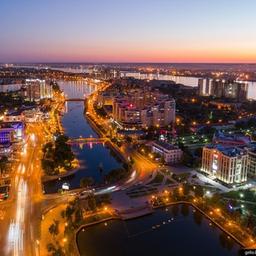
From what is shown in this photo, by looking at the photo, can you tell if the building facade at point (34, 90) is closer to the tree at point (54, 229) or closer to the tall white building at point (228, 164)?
the tall white building at point (228, 164)

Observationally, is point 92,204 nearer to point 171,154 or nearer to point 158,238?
point 158,238

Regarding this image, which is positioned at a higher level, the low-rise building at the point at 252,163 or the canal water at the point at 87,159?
the low-rise building at the point at 252,163

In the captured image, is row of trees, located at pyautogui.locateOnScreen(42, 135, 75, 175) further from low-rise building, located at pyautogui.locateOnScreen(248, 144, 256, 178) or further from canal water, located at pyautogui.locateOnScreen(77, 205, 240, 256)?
low-rise building, located at pyautogui.locateOnScreen(248, 144, 256, 178)

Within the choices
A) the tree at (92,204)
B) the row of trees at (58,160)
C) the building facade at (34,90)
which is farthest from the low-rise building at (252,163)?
the building facade at (34,90)

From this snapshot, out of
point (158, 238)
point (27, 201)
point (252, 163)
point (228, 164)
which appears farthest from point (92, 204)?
point (252, 163)

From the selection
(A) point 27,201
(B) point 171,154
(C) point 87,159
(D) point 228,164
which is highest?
(D) point 228,164

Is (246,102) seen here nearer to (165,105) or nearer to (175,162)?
(165,105)

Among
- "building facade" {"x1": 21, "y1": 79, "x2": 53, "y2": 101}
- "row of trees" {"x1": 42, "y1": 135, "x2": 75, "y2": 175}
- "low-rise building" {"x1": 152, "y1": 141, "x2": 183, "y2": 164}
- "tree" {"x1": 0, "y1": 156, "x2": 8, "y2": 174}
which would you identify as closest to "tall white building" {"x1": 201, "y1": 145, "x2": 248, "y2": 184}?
"low-rise building" {"x1": 152, "y1": 141, "x2": 183, "y2": 164}
